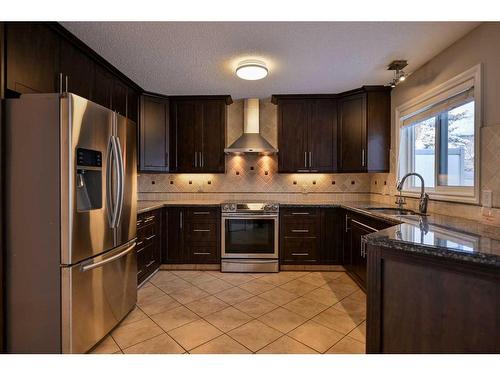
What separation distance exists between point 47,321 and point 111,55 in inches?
89.6

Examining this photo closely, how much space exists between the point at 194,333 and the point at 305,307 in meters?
1.06

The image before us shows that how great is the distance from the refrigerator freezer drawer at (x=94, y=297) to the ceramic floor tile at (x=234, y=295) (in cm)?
89

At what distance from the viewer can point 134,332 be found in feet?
6.51

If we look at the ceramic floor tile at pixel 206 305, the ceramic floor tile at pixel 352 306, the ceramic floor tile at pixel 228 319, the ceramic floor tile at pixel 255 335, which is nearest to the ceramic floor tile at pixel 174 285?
the ceramic floor tile at pixel 206 305

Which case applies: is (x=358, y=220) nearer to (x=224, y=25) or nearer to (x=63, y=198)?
(x=224, y=25)

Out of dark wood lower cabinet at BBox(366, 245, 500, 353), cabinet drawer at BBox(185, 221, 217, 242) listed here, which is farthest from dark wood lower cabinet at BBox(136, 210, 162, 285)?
dark wood lower cabinet at BBox(366, 245, 500, 353)

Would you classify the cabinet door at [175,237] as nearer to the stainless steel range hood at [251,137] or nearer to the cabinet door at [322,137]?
the stainless steel range hood at [251,137]

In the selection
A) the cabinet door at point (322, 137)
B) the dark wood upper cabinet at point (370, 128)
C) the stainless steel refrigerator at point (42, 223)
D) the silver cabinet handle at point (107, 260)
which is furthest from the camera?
the cabinet door at point (322, 137)

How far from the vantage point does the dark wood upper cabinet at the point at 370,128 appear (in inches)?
131

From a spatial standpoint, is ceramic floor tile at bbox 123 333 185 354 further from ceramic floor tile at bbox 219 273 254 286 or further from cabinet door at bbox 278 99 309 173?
cabinet door at bbox 278 99 309 173

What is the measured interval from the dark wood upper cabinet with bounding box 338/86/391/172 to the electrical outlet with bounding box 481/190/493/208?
1506mm

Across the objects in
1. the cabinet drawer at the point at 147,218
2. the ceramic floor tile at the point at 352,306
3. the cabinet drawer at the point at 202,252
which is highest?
the cabinet drawer at the point at 147,218

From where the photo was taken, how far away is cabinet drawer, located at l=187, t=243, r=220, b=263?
11.2 feet
